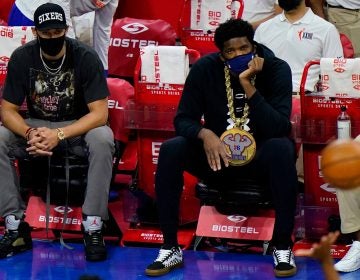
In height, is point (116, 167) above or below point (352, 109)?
below

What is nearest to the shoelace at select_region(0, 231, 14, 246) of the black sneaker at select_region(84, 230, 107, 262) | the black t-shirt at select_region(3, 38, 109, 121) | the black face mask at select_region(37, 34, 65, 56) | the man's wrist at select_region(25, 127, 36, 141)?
the black sneaker at select_region(84, 230, 107, 262)

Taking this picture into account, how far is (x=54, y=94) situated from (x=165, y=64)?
73cm

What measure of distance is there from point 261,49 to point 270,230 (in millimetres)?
1104

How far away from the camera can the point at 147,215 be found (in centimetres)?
691

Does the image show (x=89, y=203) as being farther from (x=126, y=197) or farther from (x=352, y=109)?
(x=352, y=109)

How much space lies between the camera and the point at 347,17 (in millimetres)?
8453

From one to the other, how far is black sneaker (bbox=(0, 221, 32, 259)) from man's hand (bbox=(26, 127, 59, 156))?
52 cm

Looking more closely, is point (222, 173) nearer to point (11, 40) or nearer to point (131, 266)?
point (131, 266)

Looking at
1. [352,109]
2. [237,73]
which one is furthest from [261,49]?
[352,109]

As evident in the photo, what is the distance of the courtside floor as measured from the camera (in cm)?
620

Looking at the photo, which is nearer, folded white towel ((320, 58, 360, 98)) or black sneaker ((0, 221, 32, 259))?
folded white towel ((320, 58, 360, 98))

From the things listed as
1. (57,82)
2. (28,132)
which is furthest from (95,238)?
(57,82)

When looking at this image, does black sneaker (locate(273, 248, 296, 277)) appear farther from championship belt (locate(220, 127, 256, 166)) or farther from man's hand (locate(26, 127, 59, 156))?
man's hand (locate(26, 127, 59, 156))

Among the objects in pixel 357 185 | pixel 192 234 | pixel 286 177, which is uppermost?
pixel 357 185
